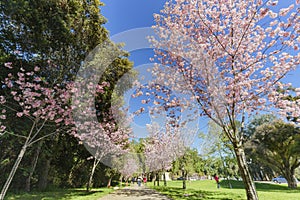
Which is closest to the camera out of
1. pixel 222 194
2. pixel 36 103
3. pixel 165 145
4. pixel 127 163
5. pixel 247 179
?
pixel 247 179

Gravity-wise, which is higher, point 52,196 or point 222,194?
point 222,194

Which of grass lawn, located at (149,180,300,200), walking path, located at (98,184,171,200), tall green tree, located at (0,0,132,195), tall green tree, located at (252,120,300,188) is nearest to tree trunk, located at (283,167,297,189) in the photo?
tall green tree, located at (252,120,300,188)

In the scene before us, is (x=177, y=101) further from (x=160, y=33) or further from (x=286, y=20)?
(x=286, y=20)

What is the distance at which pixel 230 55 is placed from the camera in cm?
626

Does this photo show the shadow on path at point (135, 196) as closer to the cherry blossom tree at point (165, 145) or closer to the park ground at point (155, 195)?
the park ground at point (155, 195)

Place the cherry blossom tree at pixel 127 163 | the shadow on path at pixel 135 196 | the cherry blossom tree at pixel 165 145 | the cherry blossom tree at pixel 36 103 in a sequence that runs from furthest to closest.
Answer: the cherry blossom tree at pixel 127 163
the cherry blossom tree at pixel 165 145
the shadow on path at pixel 135 196
the cherry blossom tree at pixel 36 103

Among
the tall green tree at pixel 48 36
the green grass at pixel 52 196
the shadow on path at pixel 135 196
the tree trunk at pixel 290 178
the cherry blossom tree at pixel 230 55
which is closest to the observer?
the cherry blossom tree at pixel 230 55

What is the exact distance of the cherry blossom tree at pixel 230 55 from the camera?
5582 mm

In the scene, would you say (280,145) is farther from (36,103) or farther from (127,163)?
(36,103)

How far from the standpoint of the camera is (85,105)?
9367 millimetres

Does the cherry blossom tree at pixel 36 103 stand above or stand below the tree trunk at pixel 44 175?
above

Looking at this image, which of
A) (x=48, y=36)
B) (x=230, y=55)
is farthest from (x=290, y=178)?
(x=48, y=36)

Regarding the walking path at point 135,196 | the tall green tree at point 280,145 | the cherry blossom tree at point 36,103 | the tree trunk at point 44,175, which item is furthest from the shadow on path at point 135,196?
the tall green tree at point 280,145

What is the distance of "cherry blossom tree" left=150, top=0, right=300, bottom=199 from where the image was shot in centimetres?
558
